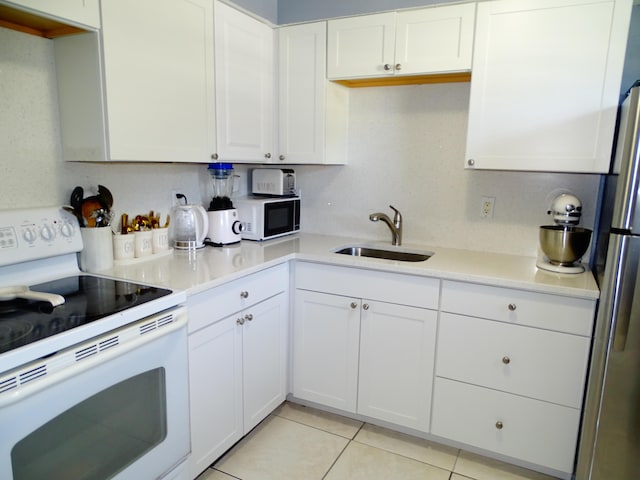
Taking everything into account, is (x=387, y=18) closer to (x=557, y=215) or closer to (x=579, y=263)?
(x=557, y=215)

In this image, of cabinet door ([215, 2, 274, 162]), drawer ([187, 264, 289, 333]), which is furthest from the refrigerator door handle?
cabinet door ([215, 2, 274, 162])

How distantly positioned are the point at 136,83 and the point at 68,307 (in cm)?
90

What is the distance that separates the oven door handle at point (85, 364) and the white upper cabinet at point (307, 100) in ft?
4.48

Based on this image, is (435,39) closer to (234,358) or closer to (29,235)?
(234,358)

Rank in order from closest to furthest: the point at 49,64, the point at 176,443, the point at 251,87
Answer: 1. the point at 176,443
2. the point at 49,64
3. the point at 251,87

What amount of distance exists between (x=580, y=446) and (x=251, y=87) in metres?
2.29

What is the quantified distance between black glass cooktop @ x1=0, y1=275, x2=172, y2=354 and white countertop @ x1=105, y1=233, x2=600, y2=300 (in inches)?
4.2

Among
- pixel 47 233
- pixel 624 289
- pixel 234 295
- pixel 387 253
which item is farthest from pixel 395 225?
pixel 47 233

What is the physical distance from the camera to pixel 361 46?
7.70ft

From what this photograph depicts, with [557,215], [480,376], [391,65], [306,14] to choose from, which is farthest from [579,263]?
[306,14]

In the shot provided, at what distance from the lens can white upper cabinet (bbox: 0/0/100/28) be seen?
1384 millimetres

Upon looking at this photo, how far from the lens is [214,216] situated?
2.39 meters

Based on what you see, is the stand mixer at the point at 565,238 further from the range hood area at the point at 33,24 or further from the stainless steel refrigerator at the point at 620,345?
the range hood area at the point at 33,24

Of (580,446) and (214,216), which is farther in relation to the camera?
(214,216)
